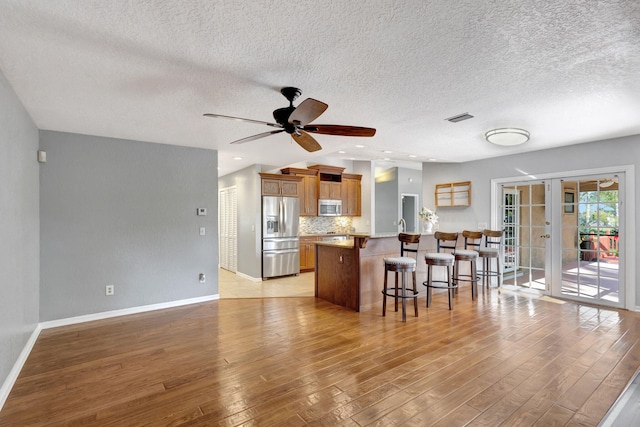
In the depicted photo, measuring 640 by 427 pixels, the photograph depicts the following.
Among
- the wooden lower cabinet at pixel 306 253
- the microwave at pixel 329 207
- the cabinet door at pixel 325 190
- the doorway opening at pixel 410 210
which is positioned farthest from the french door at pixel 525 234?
the doorway opening at pixel 410 210

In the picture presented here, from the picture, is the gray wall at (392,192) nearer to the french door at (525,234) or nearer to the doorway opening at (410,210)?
the doorway opening at (410,210)

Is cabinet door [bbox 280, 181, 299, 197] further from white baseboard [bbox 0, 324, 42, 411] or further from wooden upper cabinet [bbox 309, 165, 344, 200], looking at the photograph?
white baseboard [bbox 0, 324, 42, 411]

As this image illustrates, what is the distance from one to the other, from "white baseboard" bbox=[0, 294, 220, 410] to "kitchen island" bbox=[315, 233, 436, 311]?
184 cm

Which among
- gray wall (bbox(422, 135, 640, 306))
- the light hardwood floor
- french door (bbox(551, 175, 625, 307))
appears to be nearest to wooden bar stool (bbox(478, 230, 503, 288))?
gray wall (bbox(422, 135, 640, 306))

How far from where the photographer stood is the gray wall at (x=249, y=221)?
6418 mm

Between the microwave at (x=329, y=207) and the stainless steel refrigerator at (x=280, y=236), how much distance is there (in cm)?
79

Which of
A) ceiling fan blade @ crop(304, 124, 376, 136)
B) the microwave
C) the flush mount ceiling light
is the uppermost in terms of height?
the flush mount ceiling light

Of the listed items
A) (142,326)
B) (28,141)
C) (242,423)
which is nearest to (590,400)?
(242,423)

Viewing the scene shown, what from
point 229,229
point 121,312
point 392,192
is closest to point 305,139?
point 121,312

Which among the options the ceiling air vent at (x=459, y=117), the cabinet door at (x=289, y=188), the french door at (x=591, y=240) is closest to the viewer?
the ceiling air vent at (x=459, y=117)

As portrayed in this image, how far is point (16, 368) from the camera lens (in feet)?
8.64

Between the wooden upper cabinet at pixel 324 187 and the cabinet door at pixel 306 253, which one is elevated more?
the wooden upper cabinet at pixel 324 187

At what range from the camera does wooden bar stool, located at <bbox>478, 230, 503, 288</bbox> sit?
5.14m

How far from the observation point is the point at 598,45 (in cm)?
205
